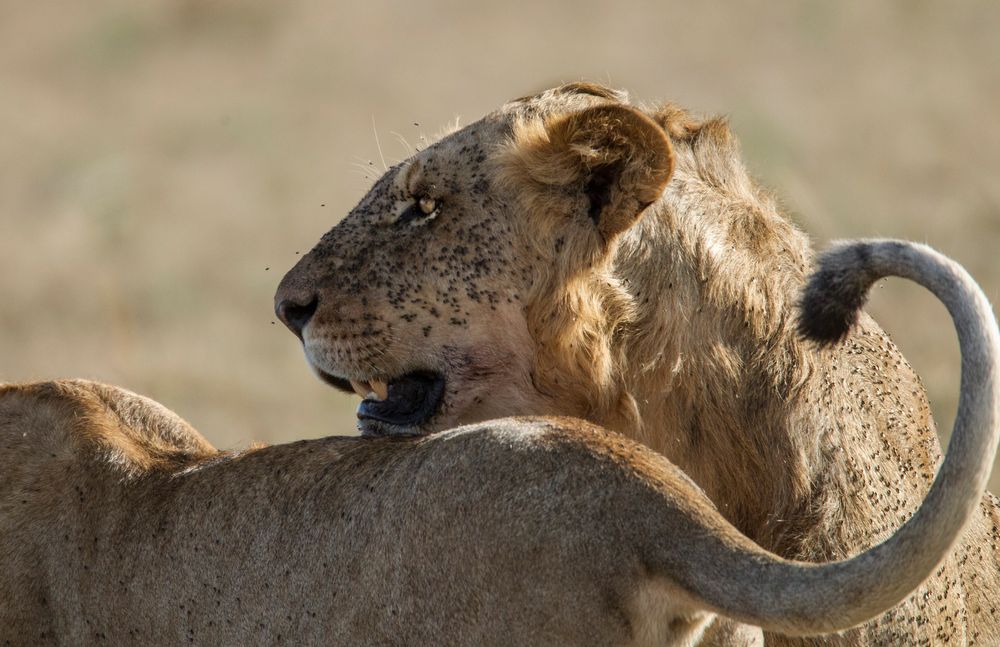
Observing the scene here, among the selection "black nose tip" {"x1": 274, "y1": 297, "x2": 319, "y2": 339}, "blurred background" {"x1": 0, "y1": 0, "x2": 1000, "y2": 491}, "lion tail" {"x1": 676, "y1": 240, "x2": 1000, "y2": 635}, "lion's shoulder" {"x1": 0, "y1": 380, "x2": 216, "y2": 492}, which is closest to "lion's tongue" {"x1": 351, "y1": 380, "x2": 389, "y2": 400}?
"black nose tip" {"x1": 274, "y1": 297, "x2": 319, "y2": 339}

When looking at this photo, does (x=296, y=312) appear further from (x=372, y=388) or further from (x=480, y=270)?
(x=480, y=270)

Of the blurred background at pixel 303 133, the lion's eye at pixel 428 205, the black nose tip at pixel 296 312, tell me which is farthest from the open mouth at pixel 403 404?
the blurred background at pixel 303 133

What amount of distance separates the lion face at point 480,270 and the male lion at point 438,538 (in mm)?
423

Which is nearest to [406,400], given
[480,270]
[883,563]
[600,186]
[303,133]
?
[480,270]

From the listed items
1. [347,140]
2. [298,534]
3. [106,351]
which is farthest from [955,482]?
[347,140]

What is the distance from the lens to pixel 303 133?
757 inches

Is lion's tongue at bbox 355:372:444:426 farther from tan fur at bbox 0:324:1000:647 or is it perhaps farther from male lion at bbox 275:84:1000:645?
tan fur at bbox 0:324:1000:647

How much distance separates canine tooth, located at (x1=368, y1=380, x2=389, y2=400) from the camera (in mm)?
5000

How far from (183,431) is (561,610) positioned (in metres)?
2.13

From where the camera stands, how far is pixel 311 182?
17641mm

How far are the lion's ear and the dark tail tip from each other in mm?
760

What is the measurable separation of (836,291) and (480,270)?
49.6 inches

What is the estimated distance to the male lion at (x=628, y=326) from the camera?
471 centimetres

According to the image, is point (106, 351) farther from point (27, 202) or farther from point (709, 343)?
point (709, 343)
